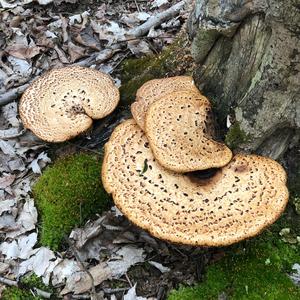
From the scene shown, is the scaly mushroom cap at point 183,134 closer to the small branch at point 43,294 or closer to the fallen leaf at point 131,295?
the fallen leaf at point 131,295

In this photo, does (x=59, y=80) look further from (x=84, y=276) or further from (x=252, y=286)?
(x=252, y=286)

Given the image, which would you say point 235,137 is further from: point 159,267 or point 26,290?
point 26,290

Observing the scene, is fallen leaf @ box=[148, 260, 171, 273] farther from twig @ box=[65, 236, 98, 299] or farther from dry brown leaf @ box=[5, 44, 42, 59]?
dry brown leaf @ box=[5, 44, 42, 59]

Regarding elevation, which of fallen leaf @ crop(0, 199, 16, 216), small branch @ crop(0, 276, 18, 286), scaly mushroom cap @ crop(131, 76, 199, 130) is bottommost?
small branch @ crop(0, 276, 18, 286)

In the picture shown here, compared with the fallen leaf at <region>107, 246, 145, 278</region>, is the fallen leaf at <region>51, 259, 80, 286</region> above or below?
below

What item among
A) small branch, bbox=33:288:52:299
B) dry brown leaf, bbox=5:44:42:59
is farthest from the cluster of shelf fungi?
dry brown leaf, bbox=5:44:42:59

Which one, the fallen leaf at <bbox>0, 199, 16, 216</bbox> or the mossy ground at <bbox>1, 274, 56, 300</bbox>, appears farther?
the fallen leaf at <bbox>0, 199, 16, 216</bbox>
